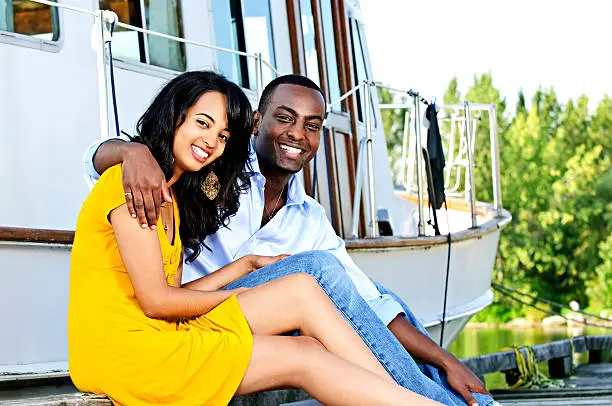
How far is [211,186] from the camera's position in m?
2.95

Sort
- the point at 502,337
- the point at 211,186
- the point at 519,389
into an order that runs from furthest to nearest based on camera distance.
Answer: the point at 502,337 < the point at 519,389 < the point at 211,186

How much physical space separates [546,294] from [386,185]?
1324 inches

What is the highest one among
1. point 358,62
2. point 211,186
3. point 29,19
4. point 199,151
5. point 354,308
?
point 29,19

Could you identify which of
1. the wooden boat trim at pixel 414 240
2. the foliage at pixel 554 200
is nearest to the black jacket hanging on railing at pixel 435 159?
the wooden boat trim at pixel 414 240

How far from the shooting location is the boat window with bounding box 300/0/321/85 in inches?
241

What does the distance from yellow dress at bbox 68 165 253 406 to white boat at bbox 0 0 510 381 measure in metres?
1.05

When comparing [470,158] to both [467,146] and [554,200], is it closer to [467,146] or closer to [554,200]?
[467,146]

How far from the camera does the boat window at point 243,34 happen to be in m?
5.25

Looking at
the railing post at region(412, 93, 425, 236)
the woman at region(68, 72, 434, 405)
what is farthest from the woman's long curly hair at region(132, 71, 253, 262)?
the railing post at region(412, 93, 425, 236)

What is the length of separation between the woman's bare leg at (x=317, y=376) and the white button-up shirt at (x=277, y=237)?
651 millimetres

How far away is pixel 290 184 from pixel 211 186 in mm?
611

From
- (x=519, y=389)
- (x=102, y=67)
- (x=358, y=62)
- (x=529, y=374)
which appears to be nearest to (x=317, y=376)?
Answer: (x=102, y=67)

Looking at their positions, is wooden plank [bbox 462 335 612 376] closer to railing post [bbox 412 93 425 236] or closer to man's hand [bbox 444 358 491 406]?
railing post [bbox 412 93 425 236]

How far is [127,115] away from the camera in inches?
176
